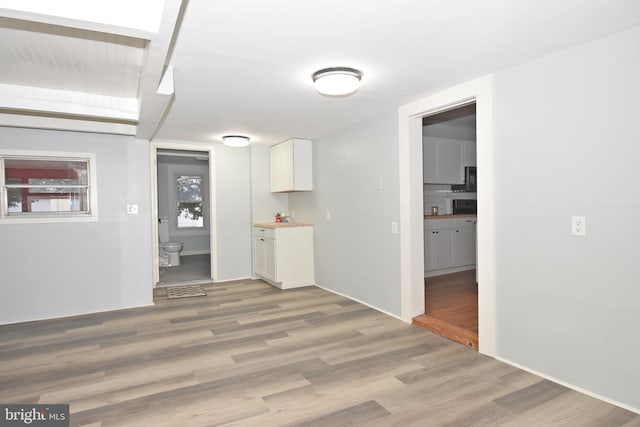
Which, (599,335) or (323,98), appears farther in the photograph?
(323,98)

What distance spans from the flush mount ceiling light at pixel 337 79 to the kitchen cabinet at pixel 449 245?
335cm

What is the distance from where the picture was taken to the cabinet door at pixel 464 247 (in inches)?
235

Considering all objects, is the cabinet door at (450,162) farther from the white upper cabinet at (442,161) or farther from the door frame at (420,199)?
the door frame at (420,199)

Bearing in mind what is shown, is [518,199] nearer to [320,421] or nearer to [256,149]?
[320,421]

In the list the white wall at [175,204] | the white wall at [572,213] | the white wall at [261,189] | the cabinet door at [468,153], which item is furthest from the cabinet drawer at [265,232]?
the cabinet door at [468,153]

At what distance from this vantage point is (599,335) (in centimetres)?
229

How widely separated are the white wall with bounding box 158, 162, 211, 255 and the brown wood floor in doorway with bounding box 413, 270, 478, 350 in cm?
565

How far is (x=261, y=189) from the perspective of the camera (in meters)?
6.20

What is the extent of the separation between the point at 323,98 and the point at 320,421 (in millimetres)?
2689

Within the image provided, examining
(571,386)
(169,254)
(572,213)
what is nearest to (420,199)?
(572,213)

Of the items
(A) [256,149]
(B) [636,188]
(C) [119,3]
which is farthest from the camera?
(A) [256,149]

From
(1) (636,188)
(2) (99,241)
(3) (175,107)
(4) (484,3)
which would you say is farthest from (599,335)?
(2) (99,241)

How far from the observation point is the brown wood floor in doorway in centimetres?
332

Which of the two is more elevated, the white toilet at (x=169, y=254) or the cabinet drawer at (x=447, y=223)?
the cabinet drawer at (x=447, y=223)
